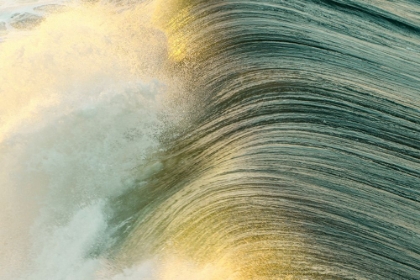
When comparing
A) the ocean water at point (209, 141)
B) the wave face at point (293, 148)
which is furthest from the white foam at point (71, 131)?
the wave face at point (293, 148)

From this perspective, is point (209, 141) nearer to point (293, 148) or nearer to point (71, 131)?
point (293, 148)

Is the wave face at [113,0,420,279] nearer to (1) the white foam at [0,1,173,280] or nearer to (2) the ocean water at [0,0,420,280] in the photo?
(2) the ocean water at [0,0,420,280]

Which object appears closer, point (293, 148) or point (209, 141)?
point (293, 148)

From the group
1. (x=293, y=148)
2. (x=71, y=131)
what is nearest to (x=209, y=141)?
(x=293, y=148)

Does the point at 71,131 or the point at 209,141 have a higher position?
the point at 209,141

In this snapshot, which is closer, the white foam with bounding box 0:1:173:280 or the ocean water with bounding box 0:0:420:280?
the ocean water with bounding box 0:0:420:280

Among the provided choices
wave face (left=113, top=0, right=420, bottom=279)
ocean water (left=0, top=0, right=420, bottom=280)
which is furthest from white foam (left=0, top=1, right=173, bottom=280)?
wave face (left=113, top=0, right=420, bottom=279)

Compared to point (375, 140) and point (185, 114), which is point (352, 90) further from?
point (185, 114)

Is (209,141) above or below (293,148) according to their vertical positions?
above

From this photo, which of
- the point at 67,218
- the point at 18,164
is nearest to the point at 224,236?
the point at 67,218
